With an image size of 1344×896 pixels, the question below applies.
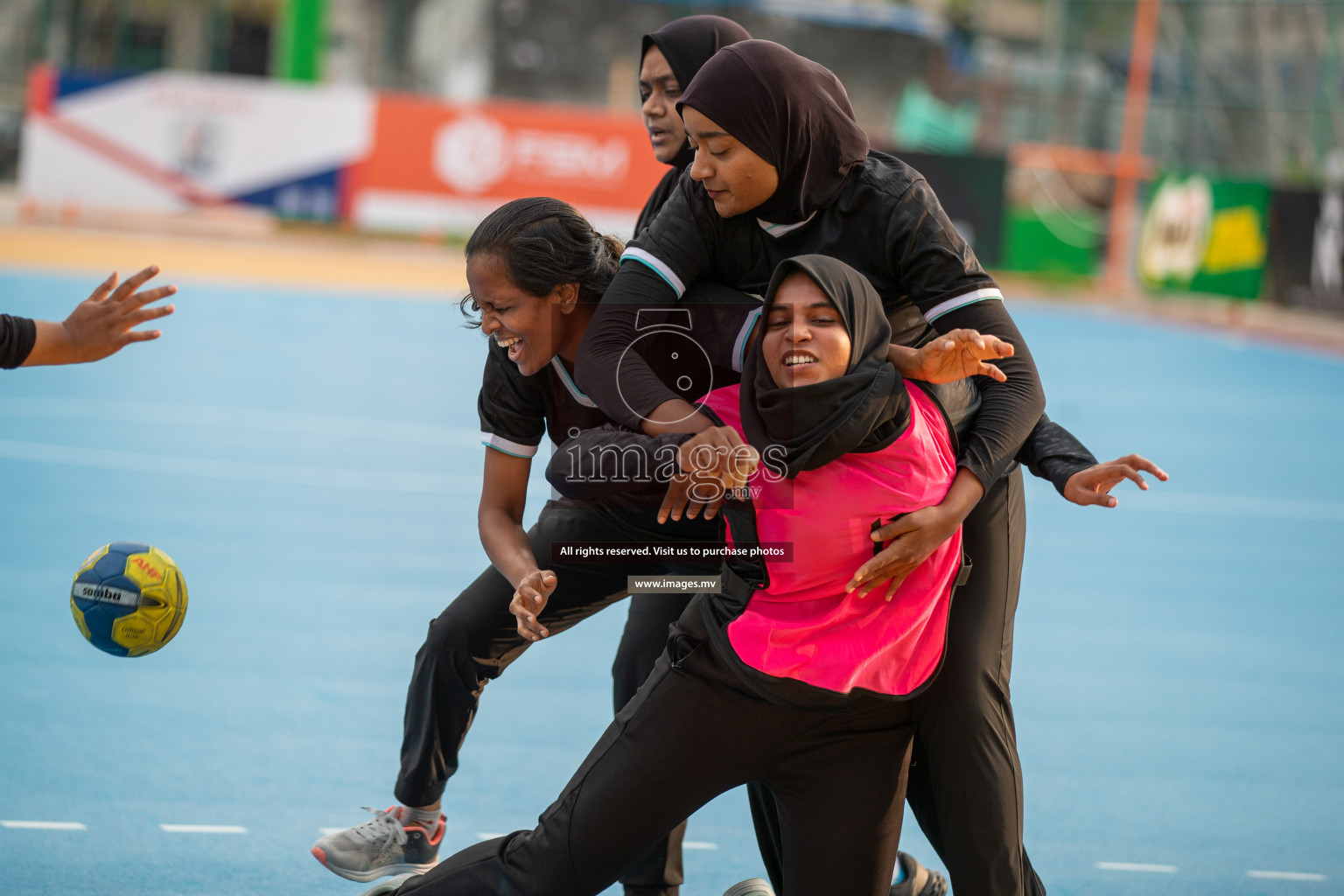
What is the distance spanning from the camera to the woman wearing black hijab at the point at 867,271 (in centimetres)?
281

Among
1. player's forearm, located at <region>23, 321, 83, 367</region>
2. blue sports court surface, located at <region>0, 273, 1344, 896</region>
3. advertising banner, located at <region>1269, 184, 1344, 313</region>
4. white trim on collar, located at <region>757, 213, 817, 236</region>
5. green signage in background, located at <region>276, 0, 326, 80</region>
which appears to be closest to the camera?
white trim on collar, located at <region>757, 213, 817, 236</region>

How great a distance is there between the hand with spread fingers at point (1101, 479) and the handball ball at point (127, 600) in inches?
89.7

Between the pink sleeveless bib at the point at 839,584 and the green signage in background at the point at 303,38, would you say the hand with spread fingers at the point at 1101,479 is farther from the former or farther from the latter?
the green signage in background at the point at 303,38

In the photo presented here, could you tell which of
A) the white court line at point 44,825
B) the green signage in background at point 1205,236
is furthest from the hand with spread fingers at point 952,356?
the green signage in background at point 1205,236

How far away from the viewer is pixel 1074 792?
4.50m

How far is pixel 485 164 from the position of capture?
63.4ft

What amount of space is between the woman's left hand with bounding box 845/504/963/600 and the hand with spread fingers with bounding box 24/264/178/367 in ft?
6.17

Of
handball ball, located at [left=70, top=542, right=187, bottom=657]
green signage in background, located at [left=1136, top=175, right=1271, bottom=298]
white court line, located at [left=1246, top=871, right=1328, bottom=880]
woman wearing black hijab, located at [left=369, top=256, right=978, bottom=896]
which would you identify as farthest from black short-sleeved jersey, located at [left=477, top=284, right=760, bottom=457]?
green signage in background, located at [left=1136, top=175, right=1271, bottom=298]

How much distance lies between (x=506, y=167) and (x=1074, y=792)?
636 inches

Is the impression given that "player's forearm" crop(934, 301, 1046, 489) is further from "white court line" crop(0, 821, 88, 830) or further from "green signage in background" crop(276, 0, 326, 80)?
"green signage in background" crop(276, 0, 326, 80)

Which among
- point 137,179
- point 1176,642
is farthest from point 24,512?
point 137,179

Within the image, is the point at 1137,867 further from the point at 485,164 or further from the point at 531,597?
the point at 485,164

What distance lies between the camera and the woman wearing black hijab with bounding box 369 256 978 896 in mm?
2633

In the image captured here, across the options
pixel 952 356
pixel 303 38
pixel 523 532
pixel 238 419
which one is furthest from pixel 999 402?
pixel 303 38
